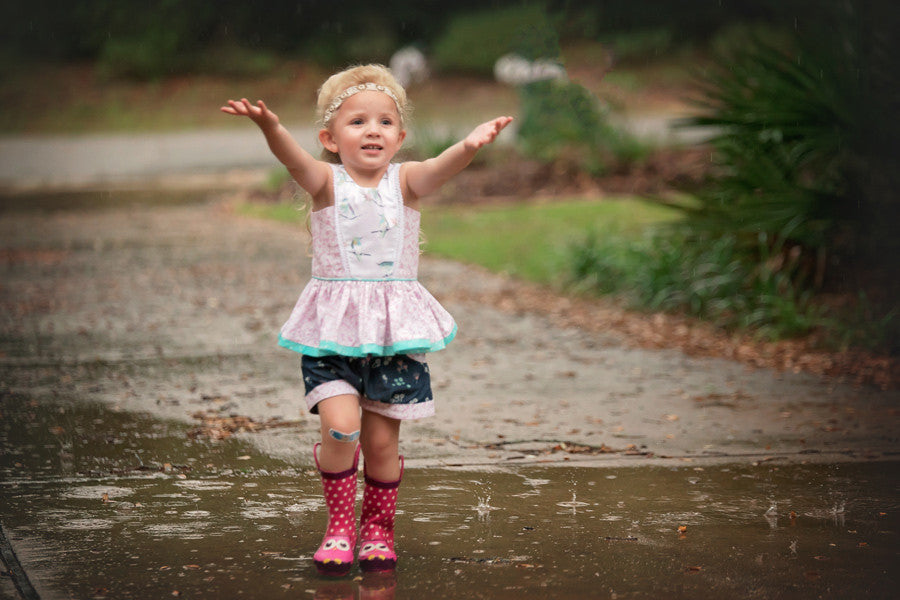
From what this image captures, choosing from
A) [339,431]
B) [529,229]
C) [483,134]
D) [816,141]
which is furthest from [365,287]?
[529,229]

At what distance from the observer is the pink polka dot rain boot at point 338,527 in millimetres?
3420

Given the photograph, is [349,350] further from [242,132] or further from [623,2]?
[242,132]

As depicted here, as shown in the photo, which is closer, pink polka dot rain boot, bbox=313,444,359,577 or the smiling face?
pink polka dot rain boot, bbox=313,444,359,577

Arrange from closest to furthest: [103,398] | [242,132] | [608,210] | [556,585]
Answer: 1. [556,585]
2. [103,398]
3. [608,210]
4. [242,132]

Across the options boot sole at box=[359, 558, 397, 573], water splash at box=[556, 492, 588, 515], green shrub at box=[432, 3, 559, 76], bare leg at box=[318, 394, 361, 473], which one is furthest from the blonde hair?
green shrub at box=[432, 3, 559, 76]

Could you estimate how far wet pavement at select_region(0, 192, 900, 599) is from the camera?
341 cm

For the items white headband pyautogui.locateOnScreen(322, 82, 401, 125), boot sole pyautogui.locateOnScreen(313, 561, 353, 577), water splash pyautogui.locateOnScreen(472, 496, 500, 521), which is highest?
white headband pyautogui.locateOnScreen(322, 82, 401, 125)

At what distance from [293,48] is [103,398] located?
3099cm

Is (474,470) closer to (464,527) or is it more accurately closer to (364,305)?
(464,527)

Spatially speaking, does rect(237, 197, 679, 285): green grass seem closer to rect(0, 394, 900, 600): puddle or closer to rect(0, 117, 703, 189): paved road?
rect(0, 117, 703, 189): paved road

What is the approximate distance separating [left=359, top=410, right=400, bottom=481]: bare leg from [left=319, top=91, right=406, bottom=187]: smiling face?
724 mm

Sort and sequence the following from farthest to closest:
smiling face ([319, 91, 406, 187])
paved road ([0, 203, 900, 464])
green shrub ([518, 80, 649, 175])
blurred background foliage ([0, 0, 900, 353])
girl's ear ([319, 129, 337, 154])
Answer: green shrub ([518, 80, 649, 175]), blurred background foliage ([0, 0, 900, 353]), paved road ([0, 203, 900, 464]), girl's ear ([319, 129, 337, 154]), smiling face ([319, 91, 406, 187])

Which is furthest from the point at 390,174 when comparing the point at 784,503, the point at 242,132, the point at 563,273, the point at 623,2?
the point at 242,132

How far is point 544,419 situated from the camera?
527 centimetres
